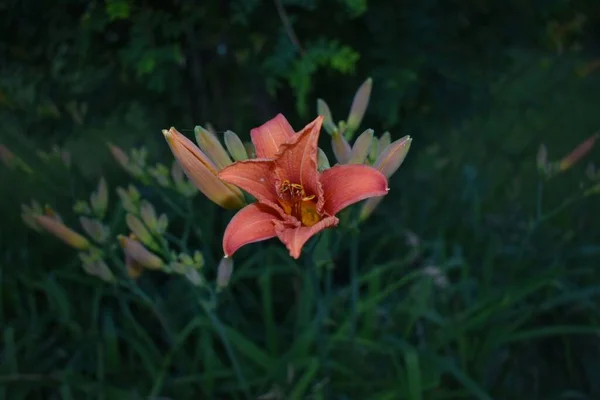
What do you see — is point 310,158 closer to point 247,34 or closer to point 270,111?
point 247,34

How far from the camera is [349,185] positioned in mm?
997

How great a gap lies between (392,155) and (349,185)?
172 mm

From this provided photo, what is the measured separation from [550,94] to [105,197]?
9.42 ft

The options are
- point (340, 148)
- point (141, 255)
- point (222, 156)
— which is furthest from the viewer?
point (141, 255)

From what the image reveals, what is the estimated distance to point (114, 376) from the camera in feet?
6.15

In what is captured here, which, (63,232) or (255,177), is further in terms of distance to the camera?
(63,232)

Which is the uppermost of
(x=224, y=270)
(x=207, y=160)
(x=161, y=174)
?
(x=161, y=174)

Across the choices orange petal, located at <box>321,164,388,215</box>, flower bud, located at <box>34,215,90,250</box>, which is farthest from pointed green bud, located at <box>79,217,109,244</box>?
orange petal, located at <box>321,164,388,215</box>

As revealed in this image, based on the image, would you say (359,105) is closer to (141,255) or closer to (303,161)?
(303,161)

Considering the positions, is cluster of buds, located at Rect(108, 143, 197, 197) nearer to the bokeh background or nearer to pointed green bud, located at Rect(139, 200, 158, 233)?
pointed green bud, located at Rect(139, 200, 158, 233)

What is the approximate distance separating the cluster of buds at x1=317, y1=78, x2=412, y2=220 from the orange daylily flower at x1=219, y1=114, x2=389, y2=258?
130 mm

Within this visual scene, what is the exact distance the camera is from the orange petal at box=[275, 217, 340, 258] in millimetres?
940

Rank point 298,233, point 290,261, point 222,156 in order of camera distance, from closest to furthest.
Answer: point 298,233, point 222,156, point 290,261

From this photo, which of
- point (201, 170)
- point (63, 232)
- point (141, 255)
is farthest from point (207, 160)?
point (63, 232)
